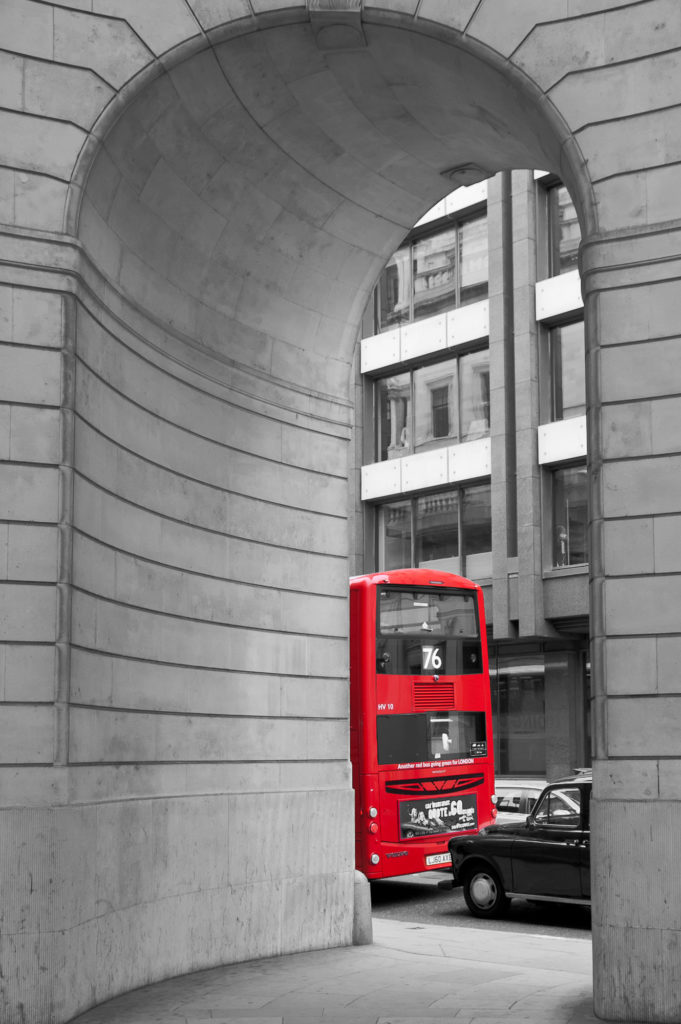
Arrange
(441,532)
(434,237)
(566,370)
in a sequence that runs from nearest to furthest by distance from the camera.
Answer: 1. (566,370)
2. (441,532)
3. (434,237)

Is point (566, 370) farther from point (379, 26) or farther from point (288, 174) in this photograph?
point (379, 26)

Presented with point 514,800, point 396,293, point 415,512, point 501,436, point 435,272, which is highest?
point 435,272

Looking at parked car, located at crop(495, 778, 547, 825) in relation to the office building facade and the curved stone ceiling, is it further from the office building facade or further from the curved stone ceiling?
the curved stone ceiling

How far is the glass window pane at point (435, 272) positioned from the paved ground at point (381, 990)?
26.2m

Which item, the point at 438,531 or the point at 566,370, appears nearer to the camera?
the point at 566,370

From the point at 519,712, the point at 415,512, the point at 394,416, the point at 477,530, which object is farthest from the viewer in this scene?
the point at 394,416

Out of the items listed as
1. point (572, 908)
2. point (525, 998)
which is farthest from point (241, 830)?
point (572, 908)

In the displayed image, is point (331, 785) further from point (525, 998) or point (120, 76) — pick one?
point (120, 76)

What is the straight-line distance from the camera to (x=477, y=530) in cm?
3534

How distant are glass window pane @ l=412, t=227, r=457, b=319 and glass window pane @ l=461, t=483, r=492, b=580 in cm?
558

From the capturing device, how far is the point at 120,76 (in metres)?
9.92

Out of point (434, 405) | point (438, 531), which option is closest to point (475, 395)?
point (434, 405)

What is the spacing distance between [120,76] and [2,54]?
86 centimetres

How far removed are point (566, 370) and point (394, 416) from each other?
21.7ft
